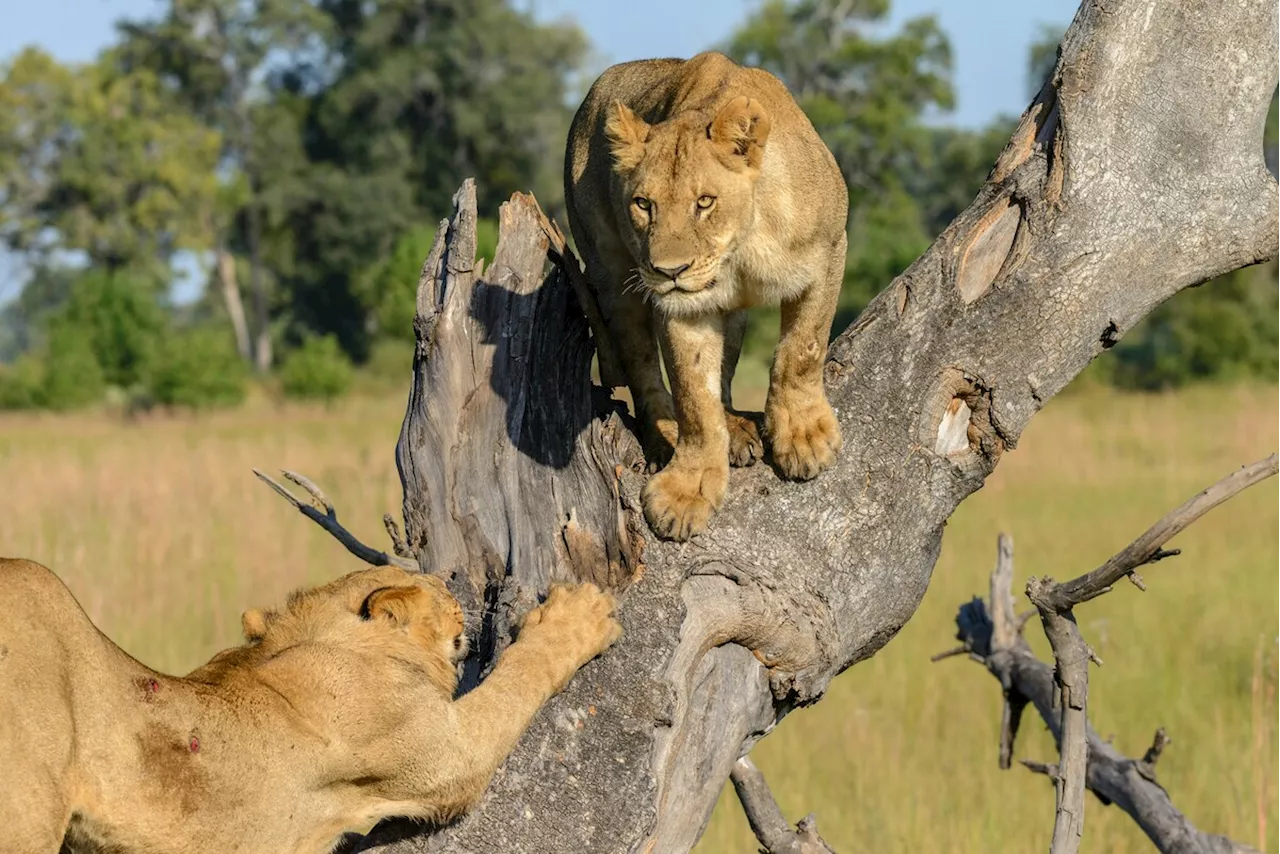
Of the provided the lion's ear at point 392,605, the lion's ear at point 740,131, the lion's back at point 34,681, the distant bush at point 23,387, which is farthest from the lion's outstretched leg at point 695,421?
the distant bush at point 23,387

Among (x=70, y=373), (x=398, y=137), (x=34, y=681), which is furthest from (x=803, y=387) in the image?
(x=398, y=137)

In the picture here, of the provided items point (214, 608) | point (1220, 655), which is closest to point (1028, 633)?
point (1220, 655)

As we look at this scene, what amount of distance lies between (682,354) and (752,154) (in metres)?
0.50

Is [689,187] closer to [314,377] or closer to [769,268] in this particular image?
[769,268]

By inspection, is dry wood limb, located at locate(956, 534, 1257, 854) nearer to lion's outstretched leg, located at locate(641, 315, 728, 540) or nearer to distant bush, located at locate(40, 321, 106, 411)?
lion's outstretched leg, located at locate(641, 315, 728, 540)

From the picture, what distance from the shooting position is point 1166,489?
1236 cm

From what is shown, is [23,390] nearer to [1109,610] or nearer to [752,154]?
[1109,610]

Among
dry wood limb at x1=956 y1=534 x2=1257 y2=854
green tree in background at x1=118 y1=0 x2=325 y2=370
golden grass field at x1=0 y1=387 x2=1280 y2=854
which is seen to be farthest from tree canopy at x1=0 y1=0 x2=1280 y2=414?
dry wood limb at x1=956 y1=534 x2=1257 y2=854

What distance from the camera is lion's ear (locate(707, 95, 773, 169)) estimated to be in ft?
11.3

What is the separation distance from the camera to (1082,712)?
3.20 metres

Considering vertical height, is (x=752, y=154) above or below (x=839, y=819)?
above

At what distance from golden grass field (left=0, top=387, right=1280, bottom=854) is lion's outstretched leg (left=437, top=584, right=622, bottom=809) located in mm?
2104

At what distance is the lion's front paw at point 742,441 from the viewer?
133 inches

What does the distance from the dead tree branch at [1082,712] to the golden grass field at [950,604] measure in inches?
21.3
